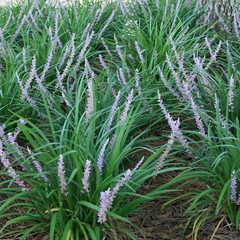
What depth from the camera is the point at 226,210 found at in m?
2.27

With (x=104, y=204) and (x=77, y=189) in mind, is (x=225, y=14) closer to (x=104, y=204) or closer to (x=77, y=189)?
(x=77, y=189)

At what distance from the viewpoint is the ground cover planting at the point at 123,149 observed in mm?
2135

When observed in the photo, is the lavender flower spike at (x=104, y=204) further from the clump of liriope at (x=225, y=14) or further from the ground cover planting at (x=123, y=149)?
the clump of liriope at (x=225, y=14)

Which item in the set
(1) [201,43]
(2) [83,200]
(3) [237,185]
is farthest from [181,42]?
(2) [83,200]

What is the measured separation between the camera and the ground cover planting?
2.13 m

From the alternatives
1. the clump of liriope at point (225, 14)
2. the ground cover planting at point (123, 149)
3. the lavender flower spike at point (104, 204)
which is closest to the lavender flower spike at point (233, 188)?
the ground cover planting at point (123, 149)

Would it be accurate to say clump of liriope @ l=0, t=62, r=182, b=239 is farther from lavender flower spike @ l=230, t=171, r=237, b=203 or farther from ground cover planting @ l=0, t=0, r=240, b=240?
lavender flower spike @ l=230, t=171, r=237, b=203

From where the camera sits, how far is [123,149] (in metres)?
2.33

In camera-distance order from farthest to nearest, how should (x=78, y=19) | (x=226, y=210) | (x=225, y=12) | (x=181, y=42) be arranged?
(x=78, y=19) < (x=225, y=12) < (x=181, y=42) < (x=226, y=210)

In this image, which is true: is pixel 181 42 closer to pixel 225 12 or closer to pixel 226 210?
pixel 225 12

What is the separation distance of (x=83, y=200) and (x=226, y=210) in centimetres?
71

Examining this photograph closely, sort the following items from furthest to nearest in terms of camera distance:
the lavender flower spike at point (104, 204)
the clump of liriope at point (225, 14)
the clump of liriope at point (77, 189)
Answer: the clump of liriope at point (225, 14)
the clump of liriope at point (77, 189)
the lavender flower spike at point (104, 204)

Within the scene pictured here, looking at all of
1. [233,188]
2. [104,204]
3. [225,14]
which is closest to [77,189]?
[104,204]

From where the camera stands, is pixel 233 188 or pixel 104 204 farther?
pixel 233 188
